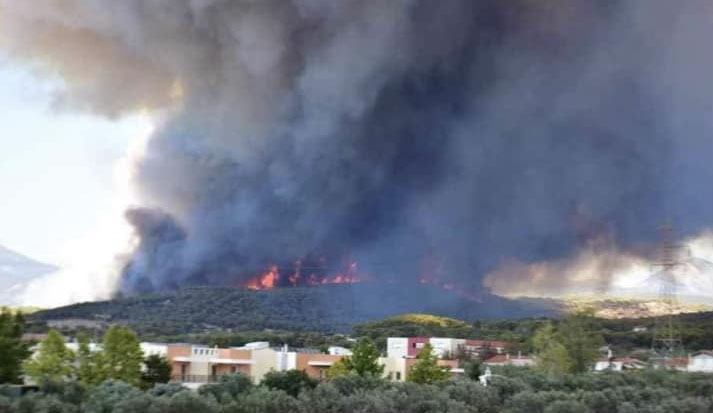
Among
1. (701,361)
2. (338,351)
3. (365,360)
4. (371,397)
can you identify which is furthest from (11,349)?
(701,361)

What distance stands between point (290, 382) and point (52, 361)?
12.5ft

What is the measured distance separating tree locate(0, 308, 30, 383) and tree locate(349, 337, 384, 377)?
696 centimetres

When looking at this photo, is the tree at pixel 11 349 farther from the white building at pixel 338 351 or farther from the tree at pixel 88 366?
the white building at pixel 338 351

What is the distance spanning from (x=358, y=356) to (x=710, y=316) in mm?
18321

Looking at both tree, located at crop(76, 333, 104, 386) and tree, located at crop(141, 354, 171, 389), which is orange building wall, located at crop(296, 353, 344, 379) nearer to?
tree, located at crop(141, 354, 171, 389)

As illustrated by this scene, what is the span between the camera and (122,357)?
49.6 feet

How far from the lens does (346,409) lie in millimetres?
12672

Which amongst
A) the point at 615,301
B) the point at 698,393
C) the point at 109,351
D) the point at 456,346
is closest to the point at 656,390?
the point at 698,393

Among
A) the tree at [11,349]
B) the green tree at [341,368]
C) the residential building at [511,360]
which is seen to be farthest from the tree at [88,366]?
the residential building at [511,360]

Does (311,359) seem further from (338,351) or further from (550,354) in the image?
(550,354)

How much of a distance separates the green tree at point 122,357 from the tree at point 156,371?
327mm

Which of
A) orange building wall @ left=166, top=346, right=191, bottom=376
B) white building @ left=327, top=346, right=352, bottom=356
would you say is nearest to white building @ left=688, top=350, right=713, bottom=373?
white building @ left=327, top=346, right=352, bottom=356

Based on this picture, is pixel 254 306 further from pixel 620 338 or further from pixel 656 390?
pixel 656 390

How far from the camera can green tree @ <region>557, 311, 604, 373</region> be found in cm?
2329
